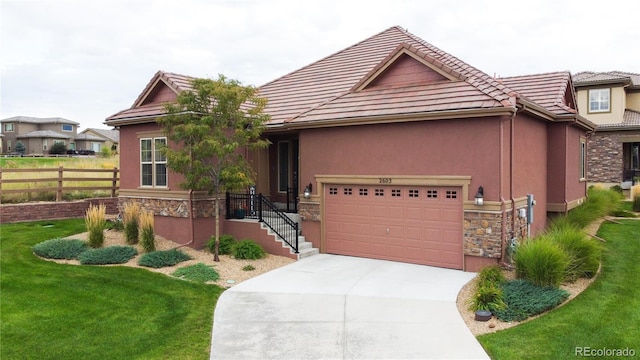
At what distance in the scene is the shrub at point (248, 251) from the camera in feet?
41.5

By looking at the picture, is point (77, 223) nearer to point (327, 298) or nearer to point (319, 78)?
point (319, 78)

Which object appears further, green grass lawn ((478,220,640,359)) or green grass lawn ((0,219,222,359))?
green grass lawn ((0,219,222,359))

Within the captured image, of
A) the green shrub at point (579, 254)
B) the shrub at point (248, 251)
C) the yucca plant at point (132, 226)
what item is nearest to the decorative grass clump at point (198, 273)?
the shrub at point (248, 251)

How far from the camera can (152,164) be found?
15.1 metres

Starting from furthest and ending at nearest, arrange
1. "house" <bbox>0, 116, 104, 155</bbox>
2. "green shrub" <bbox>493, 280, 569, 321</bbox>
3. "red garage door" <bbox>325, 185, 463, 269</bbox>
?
"house" <bbox>0, 116, 104, 155</bbox> → "red garage door" <bbox>325, 185, 463, 269</bbox> → "green shrub" <bbox>493, 280, 569, 321</bbox>

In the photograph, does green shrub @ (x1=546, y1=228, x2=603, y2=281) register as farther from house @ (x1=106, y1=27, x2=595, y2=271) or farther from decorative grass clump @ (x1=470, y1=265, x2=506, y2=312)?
decorative grass clump @ (x1=470, y1=265, x2=506, y2=312)

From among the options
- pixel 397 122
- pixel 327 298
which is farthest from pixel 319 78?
pixel 327 298

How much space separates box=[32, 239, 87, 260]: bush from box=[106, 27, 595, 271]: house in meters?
2.54

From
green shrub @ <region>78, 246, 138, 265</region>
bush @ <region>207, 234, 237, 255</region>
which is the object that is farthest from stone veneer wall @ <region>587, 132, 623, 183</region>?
green shrub @ <region>78, 246, 138, 265</region>

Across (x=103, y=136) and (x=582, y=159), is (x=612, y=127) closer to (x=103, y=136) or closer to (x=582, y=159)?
(x=582, y=159)

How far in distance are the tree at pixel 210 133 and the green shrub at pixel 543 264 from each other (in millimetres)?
6970

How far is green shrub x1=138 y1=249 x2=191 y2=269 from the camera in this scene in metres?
11.8

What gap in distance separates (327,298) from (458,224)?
421 centimetres

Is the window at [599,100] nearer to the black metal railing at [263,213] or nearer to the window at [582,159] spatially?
the window at [582,159]
